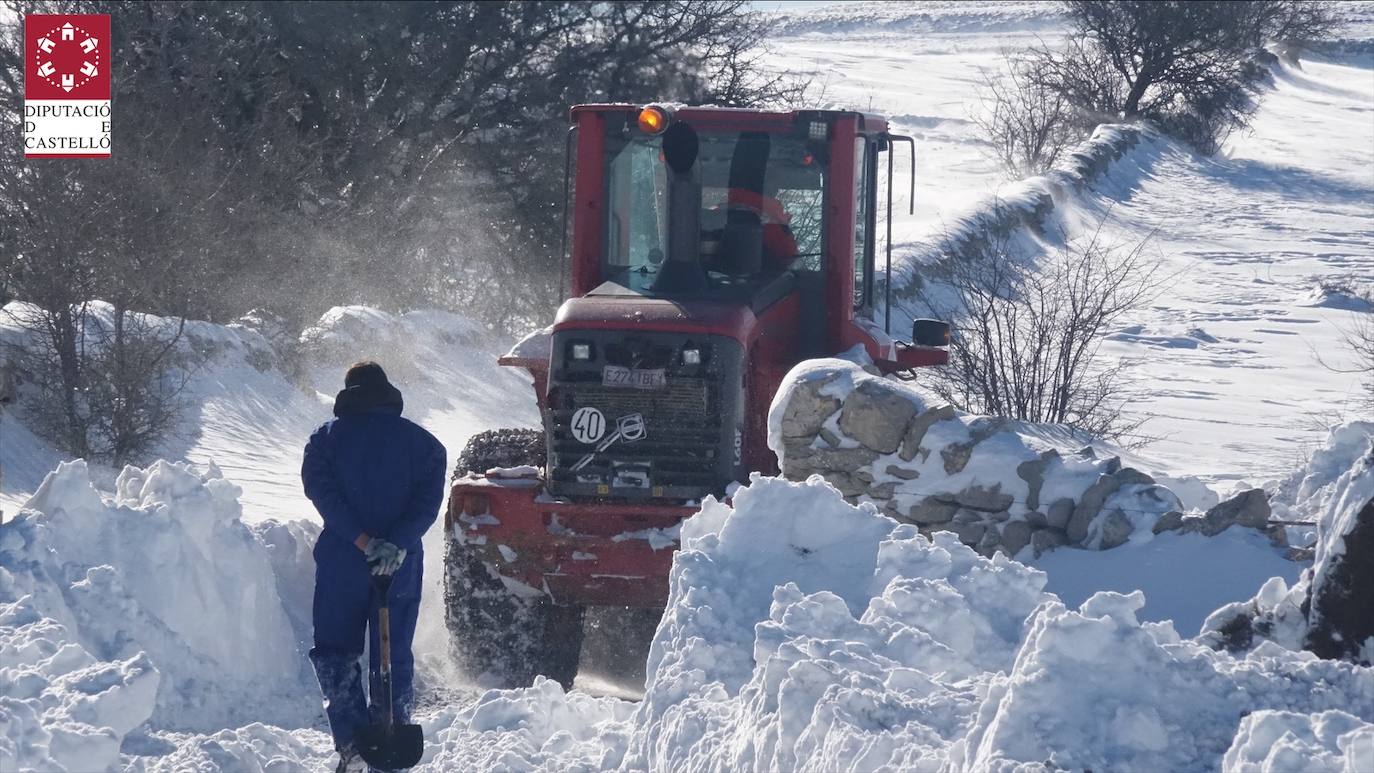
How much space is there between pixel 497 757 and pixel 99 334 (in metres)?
7.07

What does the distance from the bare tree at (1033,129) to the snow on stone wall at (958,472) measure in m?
23.5

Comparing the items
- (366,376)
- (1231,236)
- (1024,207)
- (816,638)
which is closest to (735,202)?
(366,376)

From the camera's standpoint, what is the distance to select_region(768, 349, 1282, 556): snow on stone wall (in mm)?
7062

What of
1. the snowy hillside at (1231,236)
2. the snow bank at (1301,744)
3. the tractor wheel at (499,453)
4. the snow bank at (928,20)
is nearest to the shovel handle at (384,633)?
the tractor wheel at (499,453)

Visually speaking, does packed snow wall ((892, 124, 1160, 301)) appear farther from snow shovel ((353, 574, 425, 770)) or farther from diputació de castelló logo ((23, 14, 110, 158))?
snow shovel ((353, 574, 425, 770))

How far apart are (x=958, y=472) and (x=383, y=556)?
285 centimetres

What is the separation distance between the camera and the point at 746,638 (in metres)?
5.44

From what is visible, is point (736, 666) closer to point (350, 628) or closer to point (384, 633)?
point (384, 633)

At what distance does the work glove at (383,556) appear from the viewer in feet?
17.7

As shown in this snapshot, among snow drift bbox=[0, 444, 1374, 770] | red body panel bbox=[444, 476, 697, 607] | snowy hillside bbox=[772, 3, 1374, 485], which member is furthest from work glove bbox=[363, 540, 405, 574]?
snowy hillside bbox=[772, 3, 1374, 485]

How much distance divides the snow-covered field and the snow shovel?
0.57 ft

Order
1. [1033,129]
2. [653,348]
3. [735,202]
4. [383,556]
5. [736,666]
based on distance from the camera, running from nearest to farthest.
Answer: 1. [736,666]
2. [383,556]
3. [653,348]
4. [735,202]
5. [1033,129]

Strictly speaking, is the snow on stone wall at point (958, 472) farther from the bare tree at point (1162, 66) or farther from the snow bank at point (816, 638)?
the bare tree at point (1162, 66)

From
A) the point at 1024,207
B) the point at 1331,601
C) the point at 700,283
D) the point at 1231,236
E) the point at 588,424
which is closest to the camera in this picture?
the point at 1331,601
